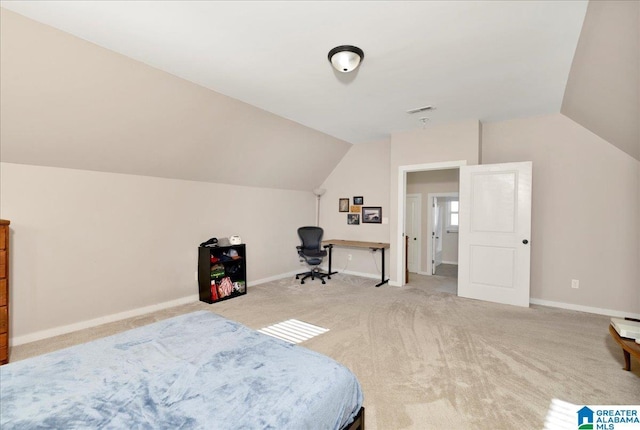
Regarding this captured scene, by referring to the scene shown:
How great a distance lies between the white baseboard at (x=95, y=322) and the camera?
117 inches

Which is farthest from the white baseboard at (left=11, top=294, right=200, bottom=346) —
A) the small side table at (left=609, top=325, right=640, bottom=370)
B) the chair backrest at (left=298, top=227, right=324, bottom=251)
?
the small side table at (left=609, top=325, right=640, bottom=370)

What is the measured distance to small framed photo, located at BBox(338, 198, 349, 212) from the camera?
247 inches

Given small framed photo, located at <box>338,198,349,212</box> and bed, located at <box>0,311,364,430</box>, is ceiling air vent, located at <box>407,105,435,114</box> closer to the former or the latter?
small framed photo, located at <box>338,198,349,212</box>

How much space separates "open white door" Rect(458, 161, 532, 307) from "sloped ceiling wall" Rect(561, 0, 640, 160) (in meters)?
0.88

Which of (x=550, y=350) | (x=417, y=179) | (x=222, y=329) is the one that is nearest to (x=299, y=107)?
(x=222, y=329)

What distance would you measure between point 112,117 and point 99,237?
146 centimetres

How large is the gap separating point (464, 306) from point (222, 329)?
3.48 metres

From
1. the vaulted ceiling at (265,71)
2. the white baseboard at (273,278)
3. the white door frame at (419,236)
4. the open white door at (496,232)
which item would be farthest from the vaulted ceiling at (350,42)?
the white baseboard at (273,278)

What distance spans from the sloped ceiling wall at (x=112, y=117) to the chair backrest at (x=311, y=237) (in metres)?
1.76

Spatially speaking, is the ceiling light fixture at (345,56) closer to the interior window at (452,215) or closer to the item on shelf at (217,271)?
the item on shelf at (217,271)

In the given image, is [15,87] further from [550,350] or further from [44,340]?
[550,350]

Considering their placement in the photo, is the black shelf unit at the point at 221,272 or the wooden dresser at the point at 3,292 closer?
the wooden dresser at the point at 3,292

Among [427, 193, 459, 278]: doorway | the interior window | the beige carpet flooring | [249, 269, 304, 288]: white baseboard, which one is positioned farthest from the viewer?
the interior window

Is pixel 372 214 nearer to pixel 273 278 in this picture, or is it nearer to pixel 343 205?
pixel 343 205
